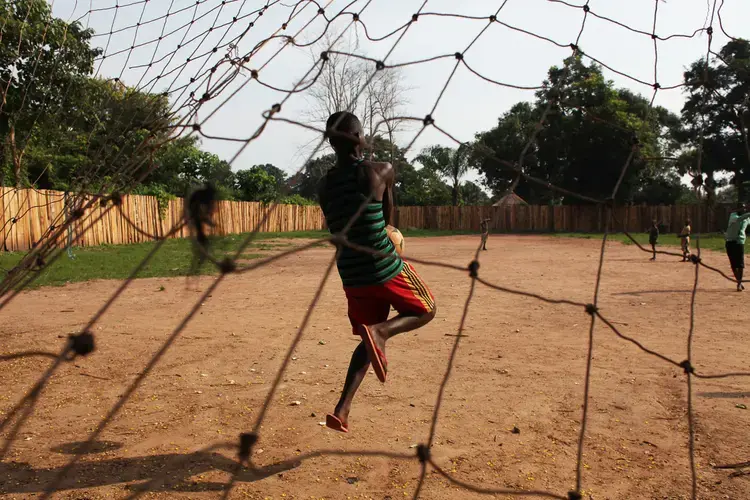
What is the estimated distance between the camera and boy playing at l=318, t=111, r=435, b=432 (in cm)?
268

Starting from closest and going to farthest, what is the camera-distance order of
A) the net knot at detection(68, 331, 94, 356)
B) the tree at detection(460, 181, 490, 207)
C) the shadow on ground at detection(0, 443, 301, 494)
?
1. the net knot at detection(68, 331, 94, 356)
2. the shadow on ground at detection(0, 443, 301, 494)
3. the tree at detection(460, 181, 490, 207)

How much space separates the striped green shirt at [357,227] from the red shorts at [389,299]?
4 centimetres

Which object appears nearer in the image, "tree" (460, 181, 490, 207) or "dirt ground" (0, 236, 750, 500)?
"dirt ground" (0, 236, 750, 500)

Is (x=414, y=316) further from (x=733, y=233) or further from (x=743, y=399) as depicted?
(x=733, y=233)

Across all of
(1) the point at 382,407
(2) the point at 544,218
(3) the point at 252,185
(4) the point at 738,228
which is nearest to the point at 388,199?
(1) the point at 382,407

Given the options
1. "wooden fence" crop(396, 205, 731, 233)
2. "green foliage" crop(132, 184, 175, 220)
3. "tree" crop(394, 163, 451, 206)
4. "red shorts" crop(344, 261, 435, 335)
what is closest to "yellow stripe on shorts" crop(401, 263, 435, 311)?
"red shorts" crop(344, 261, 435, 335)

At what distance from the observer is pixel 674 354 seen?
4699 millimetres

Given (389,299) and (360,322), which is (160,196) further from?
(389,299)

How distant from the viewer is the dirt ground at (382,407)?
2602mm

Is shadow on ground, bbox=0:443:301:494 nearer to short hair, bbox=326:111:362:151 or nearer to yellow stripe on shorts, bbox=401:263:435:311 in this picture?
yellow stripe on shorts, bbox=401:263:435:311

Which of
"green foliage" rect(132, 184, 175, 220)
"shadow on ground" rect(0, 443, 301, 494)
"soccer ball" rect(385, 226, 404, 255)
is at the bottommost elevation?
"shadow on ground" rect(0, 443, 301, 494)

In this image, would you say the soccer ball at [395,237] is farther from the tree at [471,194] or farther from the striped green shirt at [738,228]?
the tree at [471,194]

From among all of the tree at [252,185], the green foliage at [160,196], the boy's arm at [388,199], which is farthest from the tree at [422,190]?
the boy's arm at [388,199]

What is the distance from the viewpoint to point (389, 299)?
2801mm
